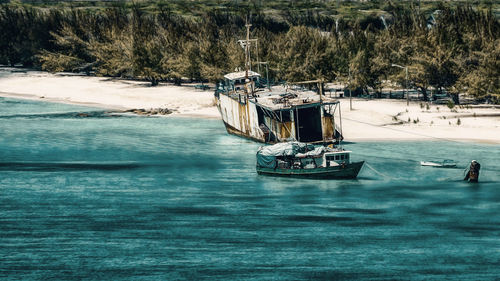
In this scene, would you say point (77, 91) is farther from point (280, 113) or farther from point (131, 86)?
point (280, 113)

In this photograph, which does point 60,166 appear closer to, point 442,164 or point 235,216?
point 235,216

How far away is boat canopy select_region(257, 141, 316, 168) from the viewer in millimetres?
56375

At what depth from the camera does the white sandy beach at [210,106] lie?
7494 centimetres

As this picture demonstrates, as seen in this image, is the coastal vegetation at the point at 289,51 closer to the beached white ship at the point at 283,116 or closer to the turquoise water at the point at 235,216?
the beached white ship at the point at 283,116

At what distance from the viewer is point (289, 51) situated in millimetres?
109062

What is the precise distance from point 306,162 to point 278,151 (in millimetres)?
2469

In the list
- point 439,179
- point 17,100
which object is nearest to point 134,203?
point 439,179

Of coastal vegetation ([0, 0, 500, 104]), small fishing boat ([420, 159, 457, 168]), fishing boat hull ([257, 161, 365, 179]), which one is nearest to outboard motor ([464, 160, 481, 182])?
small fishing boat ([420, 159, 457, 168])

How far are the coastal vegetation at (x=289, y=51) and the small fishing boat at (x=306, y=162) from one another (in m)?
33.8

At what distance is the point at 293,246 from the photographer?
4106 centimetres

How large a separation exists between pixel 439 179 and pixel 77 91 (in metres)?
83.9

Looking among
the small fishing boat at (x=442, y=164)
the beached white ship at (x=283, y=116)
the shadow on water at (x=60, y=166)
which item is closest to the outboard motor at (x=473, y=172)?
the small fishing boat at (x=442, y=164)

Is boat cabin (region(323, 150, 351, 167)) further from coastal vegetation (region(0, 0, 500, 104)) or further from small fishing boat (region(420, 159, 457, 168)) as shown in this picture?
coastal vegetation (region(0, 0, 500, 104))

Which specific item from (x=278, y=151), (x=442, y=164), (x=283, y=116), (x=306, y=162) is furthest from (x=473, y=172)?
(x=283, y=116)
